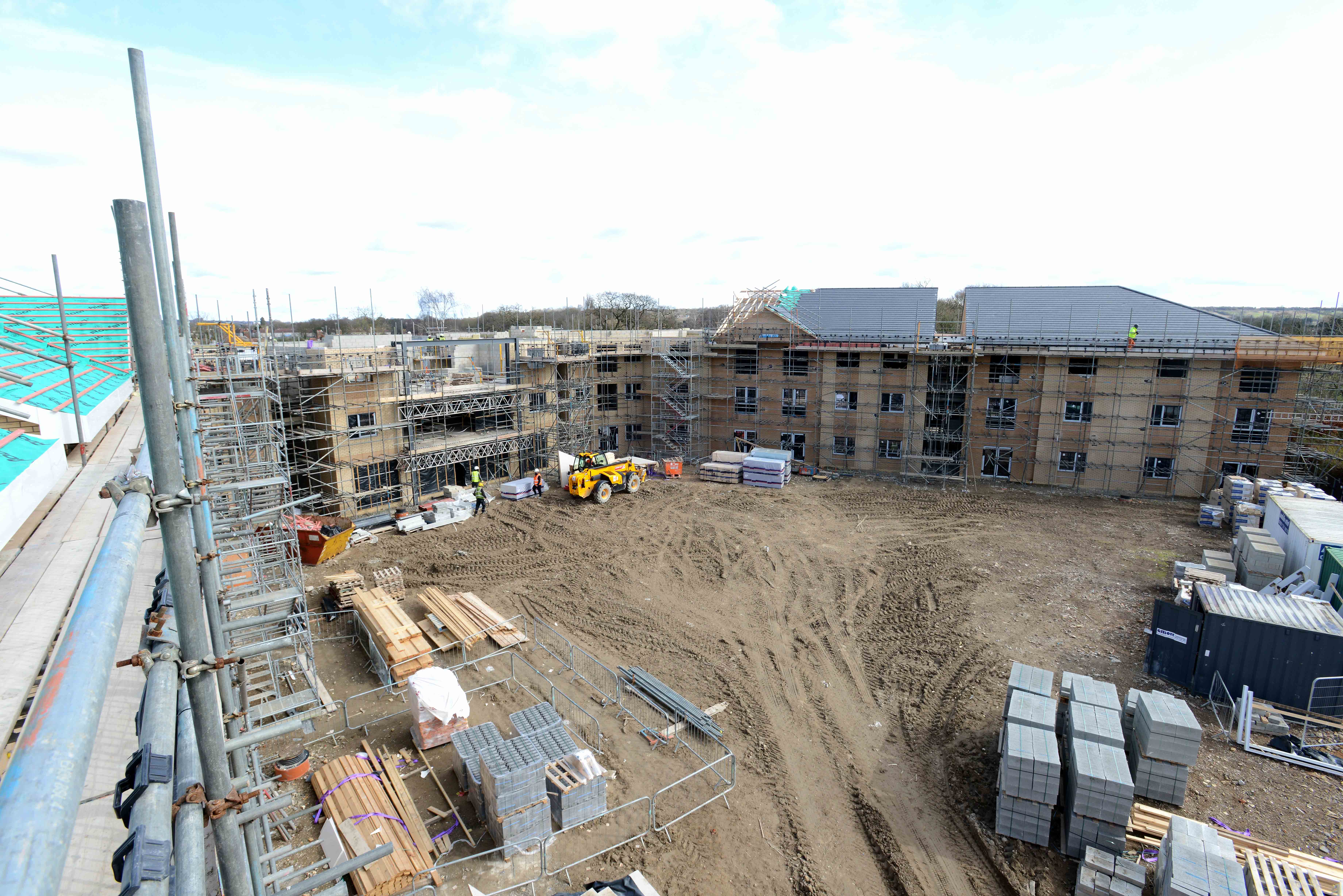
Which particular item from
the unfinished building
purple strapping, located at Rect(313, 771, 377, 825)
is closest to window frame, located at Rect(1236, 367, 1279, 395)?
the unfinished building

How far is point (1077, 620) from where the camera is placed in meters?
14.7

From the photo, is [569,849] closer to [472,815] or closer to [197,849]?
[472,815]

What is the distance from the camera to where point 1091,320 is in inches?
1047

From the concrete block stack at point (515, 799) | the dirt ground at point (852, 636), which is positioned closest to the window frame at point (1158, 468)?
the dirt ground at point (852, 636)

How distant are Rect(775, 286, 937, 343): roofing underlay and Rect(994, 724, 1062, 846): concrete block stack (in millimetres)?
20573

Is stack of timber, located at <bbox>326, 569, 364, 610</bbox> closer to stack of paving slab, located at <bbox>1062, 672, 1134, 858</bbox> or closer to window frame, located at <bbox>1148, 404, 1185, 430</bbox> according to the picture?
stack of paving slab, located at <bbox>1062, 672, 1134, 858</bbox>

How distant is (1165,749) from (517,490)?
1909 centimetres

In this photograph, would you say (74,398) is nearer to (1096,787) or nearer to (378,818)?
(378,818)

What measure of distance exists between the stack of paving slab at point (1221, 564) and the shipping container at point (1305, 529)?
0.98 metres

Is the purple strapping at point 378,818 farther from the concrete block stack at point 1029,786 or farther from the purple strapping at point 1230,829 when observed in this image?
the purple strapping at point 1230,829

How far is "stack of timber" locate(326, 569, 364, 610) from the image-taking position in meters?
15.2

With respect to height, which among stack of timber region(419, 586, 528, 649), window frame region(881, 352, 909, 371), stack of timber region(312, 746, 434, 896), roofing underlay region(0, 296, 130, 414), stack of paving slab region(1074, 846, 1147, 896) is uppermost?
roofing underlay region(0, 296, 130, 414)

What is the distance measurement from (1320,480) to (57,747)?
108 feet

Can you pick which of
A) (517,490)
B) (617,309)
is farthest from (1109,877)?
(617,309)
